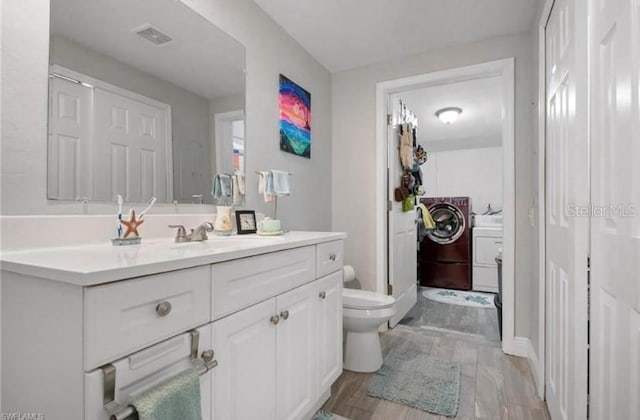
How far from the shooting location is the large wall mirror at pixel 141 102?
1122mm

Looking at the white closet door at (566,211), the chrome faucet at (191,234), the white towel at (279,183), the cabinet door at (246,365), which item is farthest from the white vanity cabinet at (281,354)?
the white closet door at (566,211)

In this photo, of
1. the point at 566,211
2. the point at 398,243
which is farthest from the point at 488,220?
the point at 566,211

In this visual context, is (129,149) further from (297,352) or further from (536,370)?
(536,370)

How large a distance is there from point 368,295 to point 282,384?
1099mm

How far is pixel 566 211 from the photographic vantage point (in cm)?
131

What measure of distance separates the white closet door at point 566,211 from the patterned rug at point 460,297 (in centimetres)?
199

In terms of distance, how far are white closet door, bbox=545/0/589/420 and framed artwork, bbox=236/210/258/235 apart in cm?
148

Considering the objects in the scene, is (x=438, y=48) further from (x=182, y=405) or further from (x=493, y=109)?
(x=182, y=405)

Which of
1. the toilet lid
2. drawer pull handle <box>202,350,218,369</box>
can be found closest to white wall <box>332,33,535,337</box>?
the toilet lid

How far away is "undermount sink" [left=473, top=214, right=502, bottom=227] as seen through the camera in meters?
4.58

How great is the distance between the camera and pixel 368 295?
2221 millimetres

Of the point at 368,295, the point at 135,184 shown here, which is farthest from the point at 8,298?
the point at 368,295

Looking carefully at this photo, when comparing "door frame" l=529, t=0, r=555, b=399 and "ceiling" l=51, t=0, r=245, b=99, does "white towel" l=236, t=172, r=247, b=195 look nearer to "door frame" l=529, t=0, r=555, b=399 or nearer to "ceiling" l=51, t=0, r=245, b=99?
"ceiling" l=51, t=0, r=245, b=99

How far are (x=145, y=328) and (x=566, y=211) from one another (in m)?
1.58
